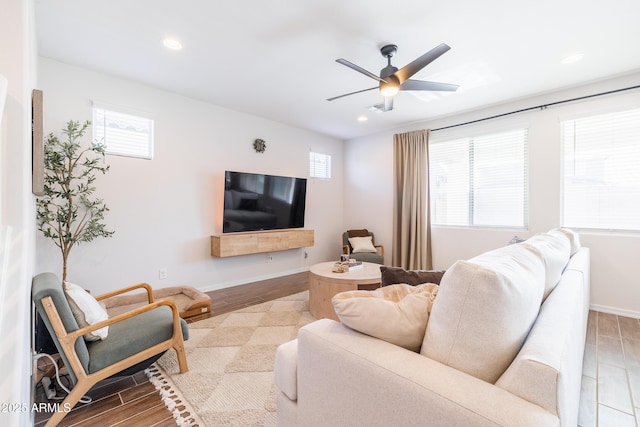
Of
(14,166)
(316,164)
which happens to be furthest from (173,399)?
(316,164)

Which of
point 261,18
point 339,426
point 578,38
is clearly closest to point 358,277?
point 339,426

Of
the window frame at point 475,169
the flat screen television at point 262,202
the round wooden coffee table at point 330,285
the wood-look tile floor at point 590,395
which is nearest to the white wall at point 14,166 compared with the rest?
the wood-look tile floor at point 590,395

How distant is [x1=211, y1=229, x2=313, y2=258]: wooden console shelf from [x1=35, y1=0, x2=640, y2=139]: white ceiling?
1923 millimetres

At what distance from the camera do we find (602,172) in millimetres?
3135

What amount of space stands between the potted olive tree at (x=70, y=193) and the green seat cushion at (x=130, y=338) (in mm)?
1190

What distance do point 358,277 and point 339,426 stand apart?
1.83 m

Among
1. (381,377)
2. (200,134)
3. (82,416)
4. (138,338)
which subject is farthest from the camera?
(200,134)

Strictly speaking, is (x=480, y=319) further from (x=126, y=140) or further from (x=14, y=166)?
(x=126, y=140)

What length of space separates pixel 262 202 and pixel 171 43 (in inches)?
90.1

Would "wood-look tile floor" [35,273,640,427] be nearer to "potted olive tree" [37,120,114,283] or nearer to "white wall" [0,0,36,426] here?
"white wall" [0,0,36,426]

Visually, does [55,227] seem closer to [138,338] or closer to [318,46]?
[138,338]

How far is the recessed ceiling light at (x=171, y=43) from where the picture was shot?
2387 mm

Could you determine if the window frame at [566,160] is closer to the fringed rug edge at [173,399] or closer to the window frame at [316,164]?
the window frame at [316,164]

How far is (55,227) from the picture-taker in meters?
2.72
